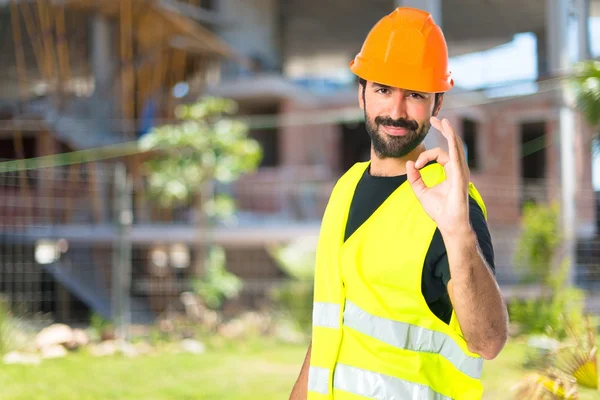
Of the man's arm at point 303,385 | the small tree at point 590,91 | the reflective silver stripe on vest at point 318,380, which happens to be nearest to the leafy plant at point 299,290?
the small tree at point 590,91

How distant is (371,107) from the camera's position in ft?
5.04

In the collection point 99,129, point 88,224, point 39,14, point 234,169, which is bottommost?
point 88,224

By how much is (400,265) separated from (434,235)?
0.28 ft

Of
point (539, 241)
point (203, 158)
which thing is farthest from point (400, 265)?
point (203, 158)

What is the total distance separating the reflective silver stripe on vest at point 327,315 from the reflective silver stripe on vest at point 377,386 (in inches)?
3.4

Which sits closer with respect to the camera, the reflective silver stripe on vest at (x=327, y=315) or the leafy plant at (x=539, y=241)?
the reflective silver stripe on vest at (x=327, y=315)

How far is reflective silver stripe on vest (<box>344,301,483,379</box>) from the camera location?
1436mm

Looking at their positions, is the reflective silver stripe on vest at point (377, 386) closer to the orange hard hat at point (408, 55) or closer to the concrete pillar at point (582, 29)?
the orange hard hat at point (408, 55)

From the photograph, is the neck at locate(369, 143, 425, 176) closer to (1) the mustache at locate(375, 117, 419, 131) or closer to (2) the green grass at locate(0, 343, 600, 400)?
(1) the mustache at locate(375, 117, 419, 131)

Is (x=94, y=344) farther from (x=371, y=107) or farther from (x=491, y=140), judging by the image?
(x=491, y=140)

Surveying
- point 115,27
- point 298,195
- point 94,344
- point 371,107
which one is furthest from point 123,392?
point 115,27

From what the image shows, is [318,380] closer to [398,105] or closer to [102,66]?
[398,105]

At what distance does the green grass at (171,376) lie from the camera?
6000mm

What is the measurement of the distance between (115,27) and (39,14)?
2.06m
